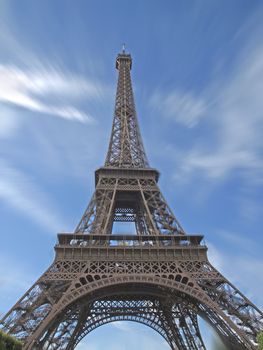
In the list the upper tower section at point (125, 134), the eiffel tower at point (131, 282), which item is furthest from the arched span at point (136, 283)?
the upper tower section at point (125, 134)

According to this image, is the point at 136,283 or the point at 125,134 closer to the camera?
the point at 136,283

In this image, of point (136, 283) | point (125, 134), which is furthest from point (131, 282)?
point (125, 134)

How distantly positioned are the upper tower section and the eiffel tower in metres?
0.44

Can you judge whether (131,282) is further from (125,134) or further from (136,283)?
(125,134)

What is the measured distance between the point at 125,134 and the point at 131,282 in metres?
20.0

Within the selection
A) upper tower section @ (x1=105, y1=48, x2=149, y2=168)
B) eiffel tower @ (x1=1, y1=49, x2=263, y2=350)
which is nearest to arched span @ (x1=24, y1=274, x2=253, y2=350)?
eiffel tower @ (x1=1, y1=49, x2=263, y2=350)

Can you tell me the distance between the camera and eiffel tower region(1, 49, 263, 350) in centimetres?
2148

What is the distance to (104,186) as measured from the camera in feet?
103

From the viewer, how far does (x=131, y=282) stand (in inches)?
906

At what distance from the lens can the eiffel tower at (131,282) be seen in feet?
70.5

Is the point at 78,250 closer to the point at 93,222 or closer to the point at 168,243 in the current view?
the point at 93,222

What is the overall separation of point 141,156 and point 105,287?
17243 millimetres

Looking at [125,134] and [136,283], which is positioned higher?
[125,134]

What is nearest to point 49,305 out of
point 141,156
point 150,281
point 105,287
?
point 105,287
